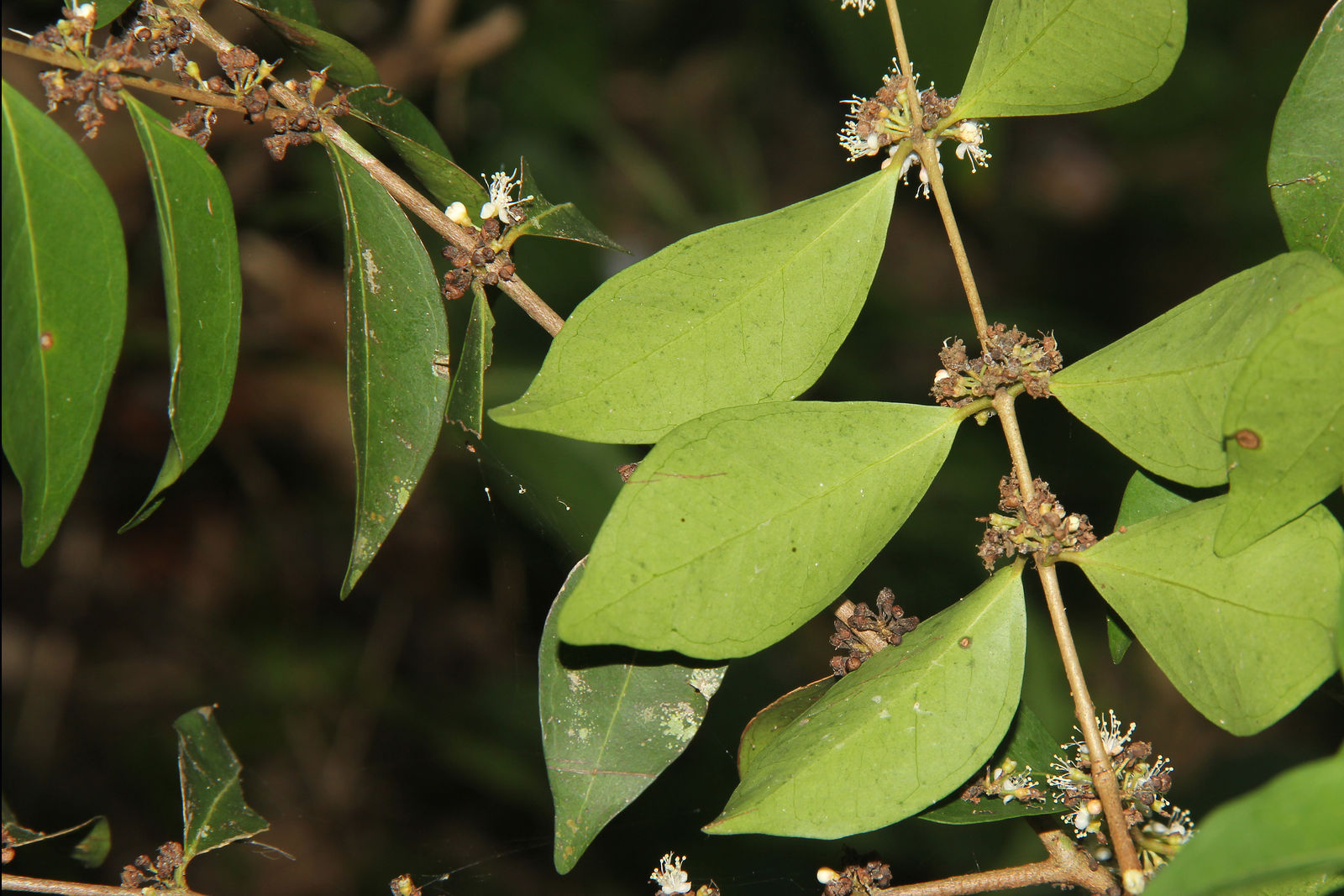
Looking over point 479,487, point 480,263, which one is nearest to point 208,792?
point 480,263

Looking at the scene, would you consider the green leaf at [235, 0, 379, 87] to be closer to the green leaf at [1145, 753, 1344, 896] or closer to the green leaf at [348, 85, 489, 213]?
the green leaf at [348, 85, 489, 213]

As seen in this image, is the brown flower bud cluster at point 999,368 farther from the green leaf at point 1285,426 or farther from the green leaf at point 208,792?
the green leaf at point 208,792

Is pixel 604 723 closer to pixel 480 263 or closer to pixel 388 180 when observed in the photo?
pixel 480 263

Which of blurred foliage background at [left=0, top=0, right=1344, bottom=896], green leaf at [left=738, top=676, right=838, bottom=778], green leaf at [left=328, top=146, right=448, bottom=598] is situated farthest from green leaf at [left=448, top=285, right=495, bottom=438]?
blurred foliage background at [left=0, top=0, right=1344, bottom=896]

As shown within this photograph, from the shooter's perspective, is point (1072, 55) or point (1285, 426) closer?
point (1285, 426)

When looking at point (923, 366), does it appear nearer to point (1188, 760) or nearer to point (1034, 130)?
point (1034, 130)
